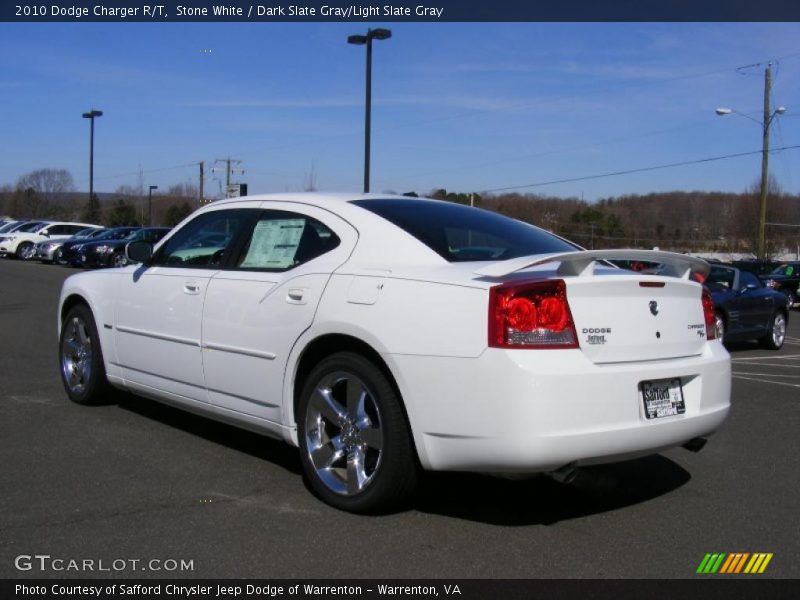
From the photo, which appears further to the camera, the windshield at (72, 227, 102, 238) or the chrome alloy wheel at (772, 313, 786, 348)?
the windshield at (72, 227, 102, 238)

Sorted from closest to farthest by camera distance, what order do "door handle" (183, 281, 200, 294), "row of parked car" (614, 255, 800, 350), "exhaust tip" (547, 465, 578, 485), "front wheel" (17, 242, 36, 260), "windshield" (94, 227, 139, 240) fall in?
"exhaust tip" (547, 465, 578, 485) → "door handle" (183, 281, 200, 294) → "row of parked car" (614, 255, 800, 350) → "windshield" (94, 227, 139, 240) → "front wheel" (17, 242, 36, 260)

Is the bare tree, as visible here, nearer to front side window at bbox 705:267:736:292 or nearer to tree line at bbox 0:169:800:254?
tree line at bbox 0:169:800:254

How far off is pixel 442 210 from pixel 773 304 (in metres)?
9.51

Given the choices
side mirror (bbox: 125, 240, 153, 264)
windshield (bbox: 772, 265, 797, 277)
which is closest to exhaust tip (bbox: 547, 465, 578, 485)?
side mirror (bbox: 125, 240, 153, 264)

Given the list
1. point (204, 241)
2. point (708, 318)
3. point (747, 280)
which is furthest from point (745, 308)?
point (204, 241)

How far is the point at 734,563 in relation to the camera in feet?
12.3

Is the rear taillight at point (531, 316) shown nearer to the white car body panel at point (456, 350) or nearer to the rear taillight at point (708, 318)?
the white car body panel at point (456, 350)

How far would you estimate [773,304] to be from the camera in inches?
510

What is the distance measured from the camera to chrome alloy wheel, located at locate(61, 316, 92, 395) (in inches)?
258

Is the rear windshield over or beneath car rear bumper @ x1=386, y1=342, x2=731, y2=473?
over

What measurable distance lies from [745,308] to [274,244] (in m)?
9.35

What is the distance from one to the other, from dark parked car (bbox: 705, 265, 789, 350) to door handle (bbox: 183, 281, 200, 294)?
8.70 metres

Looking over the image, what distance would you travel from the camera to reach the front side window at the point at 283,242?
477cm
